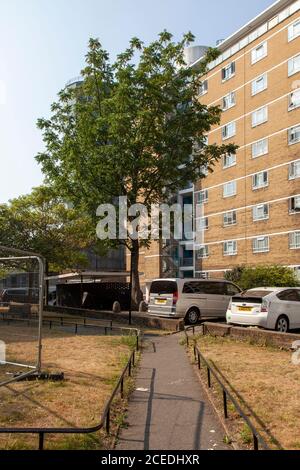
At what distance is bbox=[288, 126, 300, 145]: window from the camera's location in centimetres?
3873

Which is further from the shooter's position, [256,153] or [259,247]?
[256,153]

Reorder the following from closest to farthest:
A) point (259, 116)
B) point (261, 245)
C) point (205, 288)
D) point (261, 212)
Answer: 1. point (205, 288)
2. point (261, 245)
3. point (261, 212)
4. point (259, 116)

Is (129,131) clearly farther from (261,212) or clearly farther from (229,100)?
(229,100)

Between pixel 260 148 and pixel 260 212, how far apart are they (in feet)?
17.4

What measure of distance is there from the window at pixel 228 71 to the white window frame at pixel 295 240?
1703cm

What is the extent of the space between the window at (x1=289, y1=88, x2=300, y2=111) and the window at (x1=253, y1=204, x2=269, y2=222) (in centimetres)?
776

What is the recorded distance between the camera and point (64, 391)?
29.0 ft

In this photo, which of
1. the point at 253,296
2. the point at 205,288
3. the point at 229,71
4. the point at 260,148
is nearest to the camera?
the point at 253,296

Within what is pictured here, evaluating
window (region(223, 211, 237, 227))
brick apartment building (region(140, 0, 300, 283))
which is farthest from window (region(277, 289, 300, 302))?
window (region(223, 211, 237, 227))

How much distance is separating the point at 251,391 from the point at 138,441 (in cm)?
329

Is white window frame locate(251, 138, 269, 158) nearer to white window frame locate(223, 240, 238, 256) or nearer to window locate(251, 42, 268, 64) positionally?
window locate(251, 42, 268, 64)

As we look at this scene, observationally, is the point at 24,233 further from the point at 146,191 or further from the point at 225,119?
the point at 225,119

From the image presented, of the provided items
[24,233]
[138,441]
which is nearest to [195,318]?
[138,441]

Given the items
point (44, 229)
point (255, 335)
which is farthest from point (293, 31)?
point (255, 335)
